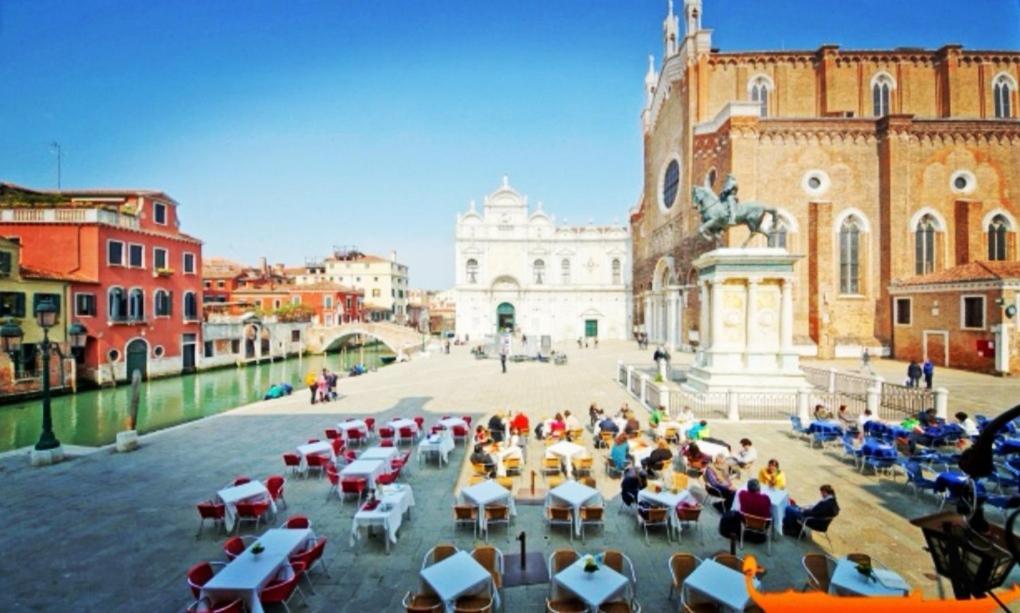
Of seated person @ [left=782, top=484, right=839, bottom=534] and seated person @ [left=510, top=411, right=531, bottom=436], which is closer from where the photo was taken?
seated person @ [left=782, top=484, right=839, bottom=534]

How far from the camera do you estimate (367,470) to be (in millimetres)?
8289

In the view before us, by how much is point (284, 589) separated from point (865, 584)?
5777 millimetres

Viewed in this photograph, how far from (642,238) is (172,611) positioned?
44.6 meters

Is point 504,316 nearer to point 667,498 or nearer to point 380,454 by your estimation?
point 380,454

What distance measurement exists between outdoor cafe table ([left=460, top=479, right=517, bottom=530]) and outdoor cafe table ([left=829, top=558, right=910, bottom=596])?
405 centimetres

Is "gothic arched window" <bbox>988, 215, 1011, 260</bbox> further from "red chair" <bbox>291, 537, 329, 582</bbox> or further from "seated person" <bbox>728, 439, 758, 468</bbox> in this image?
"red chair" <bbox>291, 537, 329, 582</bbox>

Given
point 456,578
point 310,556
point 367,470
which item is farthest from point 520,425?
point 456,578

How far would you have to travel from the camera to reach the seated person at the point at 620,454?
9.10m

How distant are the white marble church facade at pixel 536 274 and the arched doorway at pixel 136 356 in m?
25.9

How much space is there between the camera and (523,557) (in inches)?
223

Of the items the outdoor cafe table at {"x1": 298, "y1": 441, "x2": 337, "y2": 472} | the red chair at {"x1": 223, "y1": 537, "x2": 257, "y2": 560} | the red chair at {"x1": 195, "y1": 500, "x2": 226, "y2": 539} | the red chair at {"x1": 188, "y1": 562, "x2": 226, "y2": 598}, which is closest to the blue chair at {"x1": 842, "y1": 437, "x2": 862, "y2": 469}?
the outdoor cafe table at {"x1": 298, "y1": 441, "x2": 337, "y2": 472}

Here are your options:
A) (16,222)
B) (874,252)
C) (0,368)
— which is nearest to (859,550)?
(874,252)

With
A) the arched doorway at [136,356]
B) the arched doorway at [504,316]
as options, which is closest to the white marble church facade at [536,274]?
the arched doorway at [504,316]

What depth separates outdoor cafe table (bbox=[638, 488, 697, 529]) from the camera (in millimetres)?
6762
